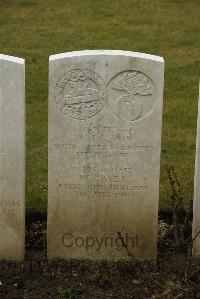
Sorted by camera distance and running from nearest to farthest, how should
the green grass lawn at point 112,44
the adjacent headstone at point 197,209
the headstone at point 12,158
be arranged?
the headstone at point 12,158, the adjacent headstone at point 197,209, the green grass lawn at point 112,44

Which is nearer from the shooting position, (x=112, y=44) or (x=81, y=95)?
(x=81, y=95)

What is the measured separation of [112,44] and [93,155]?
7.60 m

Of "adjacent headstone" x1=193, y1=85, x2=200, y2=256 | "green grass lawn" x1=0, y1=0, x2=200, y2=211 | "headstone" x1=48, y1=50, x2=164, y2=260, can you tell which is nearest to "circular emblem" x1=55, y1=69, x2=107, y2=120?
"headstone" x1=48, y1=50, x2=164, y2=260

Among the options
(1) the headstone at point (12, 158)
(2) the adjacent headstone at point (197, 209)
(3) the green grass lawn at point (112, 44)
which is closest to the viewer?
(1) the headstone at point (12, 158)

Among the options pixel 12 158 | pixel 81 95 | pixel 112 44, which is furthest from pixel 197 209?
pixel 112 44

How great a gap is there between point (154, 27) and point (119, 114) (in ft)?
29.2

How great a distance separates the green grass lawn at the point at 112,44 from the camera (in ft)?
24.8

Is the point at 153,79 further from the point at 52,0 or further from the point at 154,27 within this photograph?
the point at 52,0

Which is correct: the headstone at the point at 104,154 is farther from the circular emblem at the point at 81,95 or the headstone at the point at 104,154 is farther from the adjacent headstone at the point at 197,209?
the adjacent headstone at the point at 197,209

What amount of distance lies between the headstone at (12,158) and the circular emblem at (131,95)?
70 centimetres

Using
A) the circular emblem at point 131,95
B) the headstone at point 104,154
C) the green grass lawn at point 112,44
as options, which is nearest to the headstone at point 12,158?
the headstone at point 104,154

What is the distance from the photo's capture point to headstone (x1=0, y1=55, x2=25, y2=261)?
5.11 metres

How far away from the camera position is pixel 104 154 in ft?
17.4

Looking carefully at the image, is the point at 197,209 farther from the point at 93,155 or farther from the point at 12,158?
the point at 12,158
